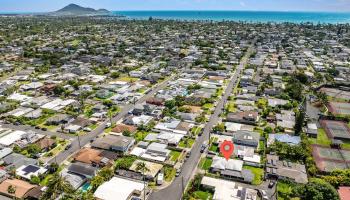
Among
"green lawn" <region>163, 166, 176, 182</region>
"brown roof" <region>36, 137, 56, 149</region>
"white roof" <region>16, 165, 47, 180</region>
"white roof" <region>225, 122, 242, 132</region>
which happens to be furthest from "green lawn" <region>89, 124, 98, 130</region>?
"white roof" <region>225, 122, 242, 132</region>

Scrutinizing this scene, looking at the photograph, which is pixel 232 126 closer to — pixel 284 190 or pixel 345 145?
pixel 284 190

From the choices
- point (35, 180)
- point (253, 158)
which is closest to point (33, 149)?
point (35, 180)

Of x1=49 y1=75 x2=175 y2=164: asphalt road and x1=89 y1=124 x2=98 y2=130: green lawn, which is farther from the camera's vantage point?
x1=89 y1=124 x2=98 y2=130: green lawn

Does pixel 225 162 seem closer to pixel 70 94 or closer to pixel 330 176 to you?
pixel 330 176

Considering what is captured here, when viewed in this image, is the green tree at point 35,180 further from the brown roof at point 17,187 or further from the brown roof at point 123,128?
the brown roof at point 123,128

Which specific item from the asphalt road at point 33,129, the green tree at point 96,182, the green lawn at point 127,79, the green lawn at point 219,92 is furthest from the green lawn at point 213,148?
the green lawn at point 127,79

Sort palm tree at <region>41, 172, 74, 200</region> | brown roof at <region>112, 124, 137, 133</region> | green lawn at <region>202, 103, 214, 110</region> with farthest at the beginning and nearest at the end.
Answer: green lawn at <region>202, 103, 214, 110</region> → brown roof at <region>112, 124, 137, 133</region> → palm tree at <region>41, 172, 74, 200</region>

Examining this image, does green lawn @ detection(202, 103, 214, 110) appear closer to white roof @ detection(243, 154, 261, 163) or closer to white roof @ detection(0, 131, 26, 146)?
white roof @ detection(243, 154, 261, 163)
